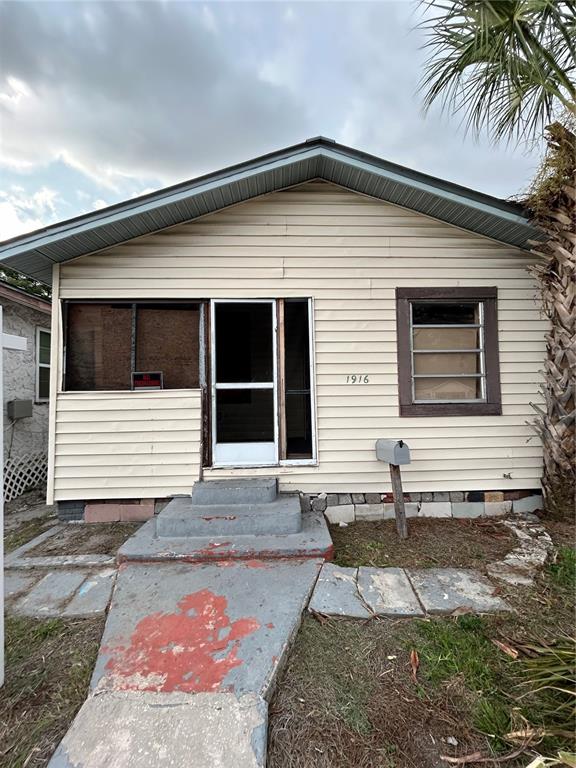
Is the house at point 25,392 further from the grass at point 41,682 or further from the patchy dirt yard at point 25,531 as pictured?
the grass at point 41,682

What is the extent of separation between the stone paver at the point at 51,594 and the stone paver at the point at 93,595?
6cm

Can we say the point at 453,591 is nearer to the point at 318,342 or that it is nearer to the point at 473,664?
the point at 473,664

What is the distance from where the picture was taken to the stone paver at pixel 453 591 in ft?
8.08

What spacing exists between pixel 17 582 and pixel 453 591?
3524 millimetres

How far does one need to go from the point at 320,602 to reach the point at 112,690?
132 cm

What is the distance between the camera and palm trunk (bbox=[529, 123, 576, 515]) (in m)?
3.66

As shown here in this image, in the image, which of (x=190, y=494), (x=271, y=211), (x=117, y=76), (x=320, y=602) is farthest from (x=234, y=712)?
(x=117, y=76)

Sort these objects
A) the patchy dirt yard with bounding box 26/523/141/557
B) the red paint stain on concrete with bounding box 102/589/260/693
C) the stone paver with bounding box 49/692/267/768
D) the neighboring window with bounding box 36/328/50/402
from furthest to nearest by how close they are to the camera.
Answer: the neighboring window with bounding box 36/328/50/402
the patchy dirt yard with bounding box 26/523/141/557
the red paint stain on concrete with bounding box 102/589/260/693
the stone paver with bounding box 49/692/267/768

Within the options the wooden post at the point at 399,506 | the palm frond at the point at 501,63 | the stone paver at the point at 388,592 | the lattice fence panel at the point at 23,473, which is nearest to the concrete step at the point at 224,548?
the stone paver at the point at 388,592

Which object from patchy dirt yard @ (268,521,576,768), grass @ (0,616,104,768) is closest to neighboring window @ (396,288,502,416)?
patchy dirt yard @ (268,521,576,768)

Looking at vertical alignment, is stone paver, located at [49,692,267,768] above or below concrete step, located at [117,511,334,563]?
below

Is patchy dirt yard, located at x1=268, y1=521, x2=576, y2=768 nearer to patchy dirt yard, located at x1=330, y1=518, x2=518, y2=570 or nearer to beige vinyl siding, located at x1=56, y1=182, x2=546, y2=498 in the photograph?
patchy dirt yard, located at x1=330, y1=518, x2=518, y2=570

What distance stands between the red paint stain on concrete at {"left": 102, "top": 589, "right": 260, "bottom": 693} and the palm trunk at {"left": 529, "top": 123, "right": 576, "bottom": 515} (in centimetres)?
365

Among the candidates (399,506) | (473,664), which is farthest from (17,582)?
(399,506)
